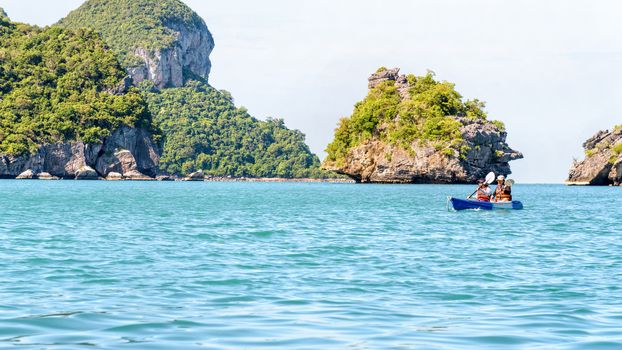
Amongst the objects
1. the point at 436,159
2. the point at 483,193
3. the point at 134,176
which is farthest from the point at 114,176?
the point at 483,193

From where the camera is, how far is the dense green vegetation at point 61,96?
170000mm

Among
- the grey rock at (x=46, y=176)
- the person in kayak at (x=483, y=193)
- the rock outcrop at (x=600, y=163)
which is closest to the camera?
the person in kayak at (x=483, y=193)

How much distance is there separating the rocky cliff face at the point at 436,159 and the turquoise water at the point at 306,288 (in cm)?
9939

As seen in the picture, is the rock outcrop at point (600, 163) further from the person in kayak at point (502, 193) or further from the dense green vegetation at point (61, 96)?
the dense green vegetation at point (61, 96)

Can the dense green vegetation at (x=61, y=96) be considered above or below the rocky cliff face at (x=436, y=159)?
above

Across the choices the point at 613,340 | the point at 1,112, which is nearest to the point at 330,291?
the point at 613,340

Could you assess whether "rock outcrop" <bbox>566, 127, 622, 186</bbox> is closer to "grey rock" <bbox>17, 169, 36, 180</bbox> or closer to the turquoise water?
"grey rock" <bbox>17, 169, 36, 180</bbox>

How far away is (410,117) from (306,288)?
131028mm

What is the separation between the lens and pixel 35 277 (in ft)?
62.5

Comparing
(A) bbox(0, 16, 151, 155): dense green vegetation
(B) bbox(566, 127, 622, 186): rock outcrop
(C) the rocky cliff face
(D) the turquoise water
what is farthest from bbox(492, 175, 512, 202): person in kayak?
(A) bbox(0, 16, 151, 155): dense green vegetation

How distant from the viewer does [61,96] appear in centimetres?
18625

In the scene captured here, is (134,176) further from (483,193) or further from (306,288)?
(306,288)

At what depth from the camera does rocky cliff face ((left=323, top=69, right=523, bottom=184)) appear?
13550 cm

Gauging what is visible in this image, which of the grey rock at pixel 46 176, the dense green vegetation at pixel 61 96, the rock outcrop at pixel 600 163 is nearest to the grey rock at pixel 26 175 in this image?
the grey rock at pixel 46 176
